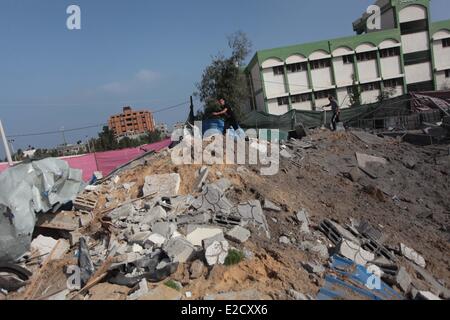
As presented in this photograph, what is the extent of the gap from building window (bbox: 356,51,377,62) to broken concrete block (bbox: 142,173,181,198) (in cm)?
3291

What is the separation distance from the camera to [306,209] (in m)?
6.84

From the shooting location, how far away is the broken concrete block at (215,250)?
469 centimetres

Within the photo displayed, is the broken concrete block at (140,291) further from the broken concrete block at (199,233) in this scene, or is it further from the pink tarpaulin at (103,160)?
the pink tarpaulin at (103,160)

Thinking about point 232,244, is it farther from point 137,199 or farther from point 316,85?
point 316,85

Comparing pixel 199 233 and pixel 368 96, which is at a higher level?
pixel 199 233

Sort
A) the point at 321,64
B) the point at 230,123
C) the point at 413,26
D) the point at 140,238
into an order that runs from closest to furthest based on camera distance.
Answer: the point at 140,238, the point at 230,123, the point at 321,64, the point at 413,26

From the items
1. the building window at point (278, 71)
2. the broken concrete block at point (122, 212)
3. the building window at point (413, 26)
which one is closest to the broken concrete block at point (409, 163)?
the broken concrete block at point (122, 212)

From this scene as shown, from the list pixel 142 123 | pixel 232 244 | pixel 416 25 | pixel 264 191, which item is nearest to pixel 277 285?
pixel 232 244

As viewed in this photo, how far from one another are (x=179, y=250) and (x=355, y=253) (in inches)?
96.3

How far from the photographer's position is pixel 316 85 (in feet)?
117

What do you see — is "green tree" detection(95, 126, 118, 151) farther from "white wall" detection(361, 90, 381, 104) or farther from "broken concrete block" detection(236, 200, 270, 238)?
"broken concrete block" detection(236, 200, 270, 238)

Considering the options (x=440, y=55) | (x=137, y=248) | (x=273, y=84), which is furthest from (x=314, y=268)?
(x=440, y=55)

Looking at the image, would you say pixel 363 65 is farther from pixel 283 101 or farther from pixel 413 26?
pixel 283 101

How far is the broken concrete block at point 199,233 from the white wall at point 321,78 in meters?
32.2
